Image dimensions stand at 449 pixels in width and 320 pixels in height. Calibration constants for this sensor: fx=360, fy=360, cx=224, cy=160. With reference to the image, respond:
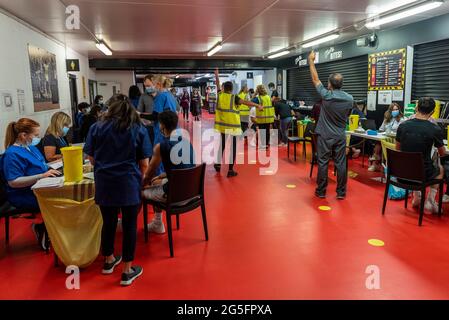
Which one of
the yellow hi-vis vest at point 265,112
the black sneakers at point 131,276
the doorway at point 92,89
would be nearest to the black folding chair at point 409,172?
the black sneakers at point 131,276

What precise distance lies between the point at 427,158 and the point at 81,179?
11.7ft

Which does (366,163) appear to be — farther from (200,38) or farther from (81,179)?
(81,179)

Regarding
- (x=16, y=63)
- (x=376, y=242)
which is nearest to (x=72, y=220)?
(x=376, y=242)

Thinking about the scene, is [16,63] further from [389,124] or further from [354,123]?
[389,124]

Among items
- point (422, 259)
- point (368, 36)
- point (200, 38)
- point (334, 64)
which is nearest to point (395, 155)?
point (422, 259)

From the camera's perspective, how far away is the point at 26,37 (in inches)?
249

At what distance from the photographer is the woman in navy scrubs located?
259 cm

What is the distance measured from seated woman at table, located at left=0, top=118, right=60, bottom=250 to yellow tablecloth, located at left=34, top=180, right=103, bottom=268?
41cm

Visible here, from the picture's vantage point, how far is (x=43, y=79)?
712 cm

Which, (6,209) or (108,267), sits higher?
(6,209)

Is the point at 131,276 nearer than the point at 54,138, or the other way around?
the point at 131,276

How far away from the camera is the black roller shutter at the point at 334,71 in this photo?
28.8 feet

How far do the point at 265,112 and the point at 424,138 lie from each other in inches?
205

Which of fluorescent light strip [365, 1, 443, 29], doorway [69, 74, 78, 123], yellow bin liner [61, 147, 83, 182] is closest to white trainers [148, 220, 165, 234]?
yellow bin liner [61, 147, 83, 182]
